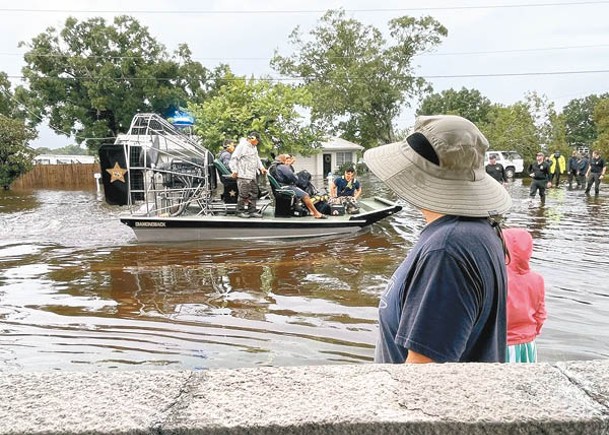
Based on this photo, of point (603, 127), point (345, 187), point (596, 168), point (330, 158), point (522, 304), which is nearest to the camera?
point (522, 304)

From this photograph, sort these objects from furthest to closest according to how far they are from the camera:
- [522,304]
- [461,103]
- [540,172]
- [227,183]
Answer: [461,103]
[540,172]
[227,183]
[522,304]

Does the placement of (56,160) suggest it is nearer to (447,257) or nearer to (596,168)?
(596,168)

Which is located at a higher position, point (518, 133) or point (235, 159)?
point (518, 133)

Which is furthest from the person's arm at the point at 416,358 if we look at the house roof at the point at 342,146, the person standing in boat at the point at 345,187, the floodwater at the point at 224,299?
the house roof at the point at 342,146

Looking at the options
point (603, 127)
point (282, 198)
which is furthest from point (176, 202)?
point (603, 127)

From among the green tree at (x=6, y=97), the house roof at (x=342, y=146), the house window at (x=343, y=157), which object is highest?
the green tree at (x=6, y=97)

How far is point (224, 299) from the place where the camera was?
20.6 ft

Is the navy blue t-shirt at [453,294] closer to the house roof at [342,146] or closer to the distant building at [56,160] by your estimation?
the distant building at [56,160]

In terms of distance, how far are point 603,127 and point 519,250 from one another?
97.7 feet

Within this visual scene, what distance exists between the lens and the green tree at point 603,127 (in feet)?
87.1

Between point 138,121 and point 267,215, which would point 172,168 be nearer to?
point 138,121

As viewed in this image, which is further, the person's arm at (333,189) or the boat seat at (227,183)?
the person's arm at (333,189)

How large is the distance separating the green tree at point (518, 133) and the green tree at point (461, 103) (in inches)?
1105

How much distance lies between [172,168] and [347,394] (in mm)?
11030
